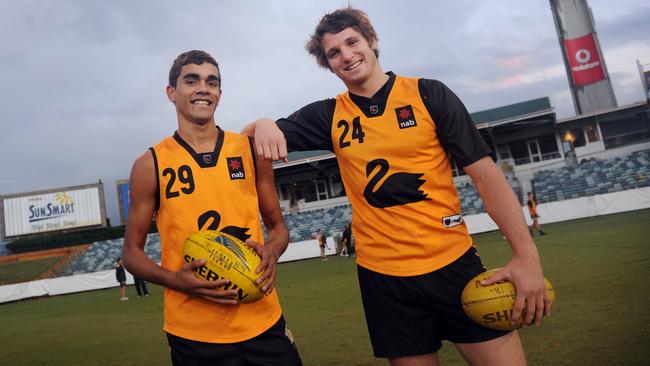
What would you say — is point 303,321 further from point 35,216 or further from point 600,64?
point 600,64

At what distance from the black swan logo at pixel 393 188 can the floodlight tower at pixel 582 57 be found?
49.8 m

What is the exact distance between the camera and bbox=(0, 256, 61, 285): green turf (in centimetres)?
2844

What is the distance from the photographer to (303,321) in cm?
719

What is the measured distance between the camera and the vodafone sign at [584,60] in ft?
141

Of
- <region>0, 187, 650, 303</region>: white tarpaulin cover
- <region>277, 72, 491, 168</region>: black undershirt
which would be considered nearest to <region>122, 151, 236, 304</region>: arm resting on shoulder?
<region>277, 72, 491, 168</region>: black undershirt

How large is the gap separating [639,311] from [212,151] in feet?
18.1

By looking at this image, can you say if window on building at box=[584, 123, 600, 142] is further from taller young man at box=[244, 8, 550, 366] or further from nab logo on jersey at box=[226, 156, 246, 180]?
nab logo on jersey at box=[226, 156, 246, 180]

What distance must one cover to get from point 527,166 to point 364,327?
110ft

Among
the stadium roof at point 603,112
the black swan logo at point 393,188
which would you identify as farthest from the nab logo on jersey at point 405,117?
the stadium roof at point 603,112

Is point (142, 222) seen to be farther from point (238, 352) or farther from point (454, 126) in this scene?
point (454, 126)

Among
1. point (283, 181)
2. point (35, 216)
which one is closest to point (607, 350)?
point (283, 181)

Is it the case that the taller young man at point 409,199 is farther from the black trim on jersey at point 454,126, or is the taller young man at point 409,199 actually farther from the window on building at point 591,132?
the window on building at point 591,132

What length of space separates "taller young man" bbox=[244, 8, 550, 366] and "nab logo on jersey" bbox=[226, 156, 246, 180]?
0.34m

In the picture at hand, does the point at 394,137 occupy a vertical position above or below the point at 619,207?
above
